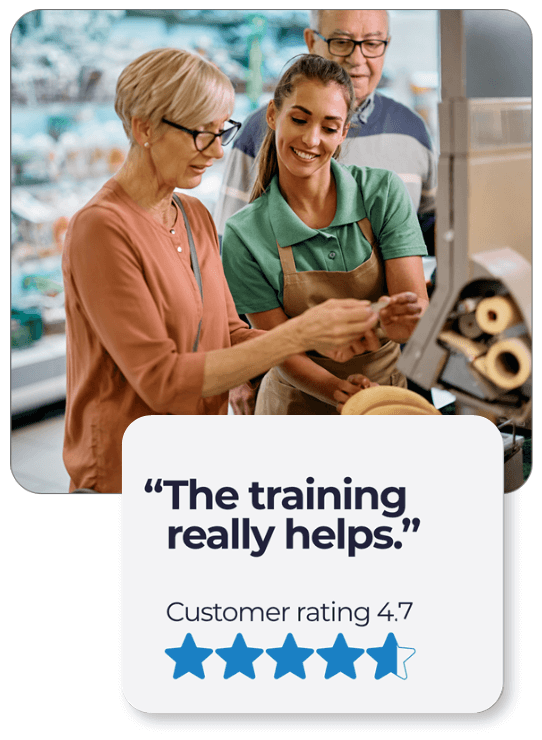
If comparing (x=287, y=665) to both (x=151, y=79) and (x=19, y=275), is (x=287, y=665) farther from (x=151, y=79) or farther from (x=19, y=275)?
(x=151, y=79)

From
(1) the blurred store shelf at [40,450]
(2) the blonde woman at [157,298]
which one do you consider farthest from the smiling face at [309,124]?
(1) the blurred store shelf at [40,450]

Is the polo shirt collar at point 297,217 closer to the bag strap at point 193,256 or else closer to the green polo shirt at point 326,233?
the green polo shirt at point 326,233

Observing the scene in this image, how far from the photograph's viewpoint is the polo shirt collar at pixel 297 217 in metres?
1.37

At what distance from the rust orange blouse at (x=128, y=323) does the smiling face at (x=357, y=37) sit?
0.40 m

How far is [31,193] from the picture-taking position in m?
1.34

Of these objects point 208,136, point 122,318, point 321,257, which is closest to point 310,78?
point 208,136

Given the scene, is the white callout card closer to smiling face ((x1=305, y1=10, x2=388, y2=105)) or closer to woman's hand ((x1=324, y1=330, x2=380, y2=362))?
woman's hand ((x1=324, y1=330, x2=380, y2=362))

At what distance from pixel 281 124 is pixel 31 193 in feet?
1.74

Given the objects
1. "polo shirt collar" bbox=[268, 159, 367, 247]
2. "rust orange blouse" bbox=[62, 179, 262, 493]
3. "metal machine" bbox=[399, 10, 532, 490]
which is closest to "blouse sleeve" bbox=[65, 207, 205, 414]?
"rust orange blouse" bbox=[62, 179, 262, 493]

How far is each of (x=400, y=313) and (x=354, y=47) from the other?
0.55 m

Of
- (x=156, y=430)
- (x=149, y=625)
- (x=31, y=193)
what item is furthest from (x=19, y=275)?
(x=149, y=625)

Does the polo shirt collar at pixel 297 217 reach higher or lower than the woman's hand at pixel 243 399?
higher

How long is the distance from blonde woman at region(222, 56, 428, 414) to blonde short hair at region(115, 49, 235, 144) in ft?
0.54

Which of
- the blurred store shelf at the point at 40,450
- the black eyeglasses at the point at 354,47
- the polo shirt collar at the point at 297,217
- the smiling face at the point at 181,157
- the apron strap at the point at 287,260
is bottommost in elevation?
the blurred store shelf at the point at 40,450
